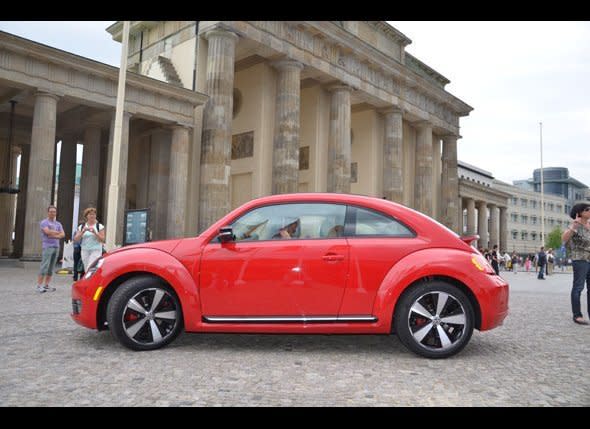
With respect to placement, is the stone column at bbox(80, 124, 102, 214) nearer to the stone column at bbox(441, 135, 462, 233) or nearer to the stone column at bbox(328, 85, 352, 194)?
the stone column at bbox(328, 85, 352, 194)

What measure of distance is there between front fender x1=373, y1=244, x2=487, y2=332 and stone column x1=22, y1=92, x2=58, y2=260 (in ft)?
52.5

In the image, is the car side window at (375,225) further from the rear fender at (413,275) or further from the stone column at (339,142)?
the stone column at (339,142)

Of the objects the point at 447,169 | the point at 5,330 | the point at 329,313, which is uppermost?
the point at 447,169

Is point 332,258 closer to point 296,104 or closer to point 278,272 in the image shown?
point 278,272

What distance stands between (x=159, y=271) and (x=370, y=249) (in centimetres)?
204

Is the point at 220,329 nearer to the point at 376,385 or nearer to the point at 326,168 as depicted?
the point at 376,385

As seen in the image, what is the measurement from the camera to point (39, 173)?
1727cm

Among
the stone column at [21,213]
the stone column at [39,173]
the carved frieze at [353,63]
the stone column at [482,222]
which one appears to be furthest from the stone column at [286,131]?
the stone column at [482,222]

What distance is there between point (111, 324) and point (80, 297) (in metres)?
0.48

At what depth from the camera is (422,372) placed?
3.97m

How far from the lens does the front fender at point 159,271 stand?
4582 millimetres

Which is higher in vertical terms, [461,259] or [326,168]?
[326,168]

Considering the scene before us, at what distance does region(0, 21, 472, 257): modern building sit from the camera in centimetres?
1802
